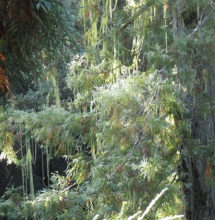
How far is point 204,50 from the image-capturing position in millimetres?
4309

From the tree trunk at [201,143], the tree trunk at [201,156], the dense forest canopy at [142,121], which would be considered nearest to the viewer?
the dense forest canopy at [142,121]

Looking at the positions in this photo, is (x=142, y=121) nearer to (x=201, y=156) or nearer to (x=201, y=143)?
(x=201, y=156)

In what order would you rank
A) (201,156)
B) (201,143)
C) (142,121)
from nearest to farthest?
(142,121)
(201,156)
(201,143)

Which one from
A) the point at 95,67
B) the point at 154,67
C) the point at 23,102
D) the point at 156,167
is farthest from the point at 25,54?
the point at 23,102

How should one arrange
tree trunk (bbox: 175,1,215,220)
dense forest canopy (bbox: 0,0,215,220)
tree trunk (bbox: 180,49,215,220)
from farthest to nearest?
tree trunk (bbox: 180,49,215,220)
tree trunk (bbox: 175,1,215,220)
dense forest canopy (bbox: 0,0,215,220)

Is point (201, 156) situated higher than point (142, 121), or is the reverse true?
point (142, 121)

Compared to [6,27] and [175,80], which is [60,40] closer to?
[6,27]

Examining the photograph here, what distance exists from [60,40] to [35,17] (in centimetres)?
25

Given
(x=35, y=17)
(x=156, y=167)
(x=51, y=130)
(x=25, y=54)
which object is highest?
(x=35, y=17)

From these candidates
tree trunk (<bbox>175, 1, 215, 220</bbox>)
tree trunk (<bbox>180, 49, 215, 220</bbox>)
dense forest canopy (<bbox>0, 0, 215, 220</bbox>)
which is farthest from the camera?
tree trunk (<bbox>180, 49, 215, 220</bbox>)

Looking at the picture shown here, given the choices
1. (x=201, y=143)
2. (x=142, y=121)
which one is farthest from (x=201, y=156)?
(x=142, y=121)

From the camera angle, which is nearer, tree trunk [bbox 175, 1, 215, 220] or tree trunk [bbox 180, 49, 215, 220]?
tree trunk [bbox 175, 1, 215, 220]

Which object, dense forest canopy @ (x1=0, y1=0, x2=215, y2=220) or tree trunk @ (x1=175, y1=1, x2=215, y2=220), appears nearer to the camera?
dense forest canopy @ (x1=0, y1=0, x2=215, y2=220)

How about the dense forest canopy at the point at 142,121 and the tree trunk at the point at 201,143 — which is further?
the tree trunk at the point at 201,143
